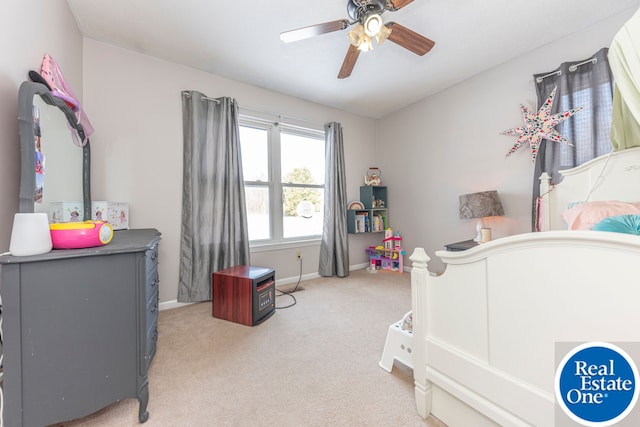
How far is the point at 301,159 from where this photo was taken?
132 inches

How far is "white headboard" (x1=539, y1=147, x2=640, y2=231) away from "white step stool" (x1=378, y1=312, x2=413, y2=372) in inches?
58.4

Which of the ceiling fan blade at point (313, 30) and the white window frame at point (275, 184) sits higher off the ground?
the ceiling fan blade at point (313, 30)

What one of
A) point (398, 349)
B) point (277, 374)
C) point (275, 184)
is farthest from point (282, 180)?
point (398, 349)

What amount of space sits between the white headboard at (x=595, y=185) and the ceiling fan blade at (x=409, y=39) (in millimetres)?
1376

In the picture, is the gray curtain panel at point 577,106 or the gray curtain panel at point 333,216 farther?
the gray curtain panel at point 333,216

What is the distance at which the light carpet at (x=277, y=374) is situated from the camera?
1.14m

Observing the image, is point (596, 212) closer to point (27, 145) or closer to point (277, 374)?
Answer: point (277, 374)

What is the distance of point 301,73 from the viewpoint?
2662 millimetres

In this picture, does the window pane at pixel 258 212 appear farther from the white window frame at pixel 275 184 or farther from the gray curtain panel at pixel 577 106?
the gray curtain panel at pixel 577 106

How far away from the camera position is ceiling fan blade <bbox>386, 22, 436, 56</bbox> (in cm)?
160

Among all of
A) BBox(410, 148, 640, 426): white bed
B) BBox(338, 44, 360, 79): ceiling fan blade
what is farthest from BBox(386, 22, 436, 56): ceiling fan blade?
BBox(410, 148, 640, 426): white bed

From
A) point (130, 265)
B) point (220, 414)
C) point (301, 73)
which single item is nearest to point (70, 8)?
point (301, 73)

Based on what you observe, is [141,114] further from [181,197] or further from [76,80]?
[181,197]

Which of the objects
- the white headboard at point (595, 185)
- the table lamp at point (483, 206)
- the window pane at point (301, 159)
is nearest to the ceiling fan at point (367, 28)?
the white headboard at point (595, 185)
